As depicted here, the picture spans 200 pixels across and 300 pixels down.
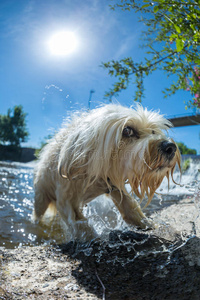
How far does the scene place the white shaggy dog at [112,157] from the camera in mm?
2350

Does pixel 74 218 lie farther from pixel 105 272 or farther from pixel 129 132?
pixel 129 132

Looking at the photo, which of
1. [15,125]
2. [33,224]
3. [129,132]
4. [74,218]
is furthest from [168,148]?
[15,125]

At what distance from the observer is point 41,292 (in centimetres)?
161

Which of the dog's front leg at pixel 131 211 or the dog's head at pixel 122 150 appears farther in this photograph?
the dog's front leg at pixel 131 211

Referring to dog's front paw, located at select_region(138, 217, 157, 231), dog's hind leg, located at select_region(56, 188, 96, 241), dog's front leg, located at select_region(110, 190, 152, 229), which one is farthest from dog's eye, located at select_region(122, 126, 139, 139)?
dog's front paw, located at select_region(138, 217, 157, 231)

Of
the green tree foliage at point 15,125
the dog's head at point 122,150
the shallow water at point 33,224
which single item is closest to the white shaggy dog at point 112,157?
the dog's head at point 122,150

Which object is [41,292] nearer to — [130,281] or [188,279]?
[130,281]

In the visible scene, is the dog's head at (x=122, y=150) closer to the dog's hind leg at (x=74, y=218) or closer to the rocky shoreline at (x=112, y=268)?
the dog's hind leg at (x=74, y=218)

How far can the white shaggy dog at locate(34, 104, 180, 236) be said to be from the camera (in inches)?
92.5

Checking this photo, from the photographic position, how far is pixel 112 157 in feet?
8.38

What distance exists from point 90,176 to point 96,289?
3.99ft

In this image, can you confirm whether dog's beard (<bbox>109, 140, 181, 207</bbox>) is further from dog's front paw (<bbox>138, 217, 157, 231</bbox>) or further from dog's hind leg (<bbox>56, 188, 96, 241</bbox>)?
dog's hind leg (<bbox>56, 188, 96, 241</bbox>)

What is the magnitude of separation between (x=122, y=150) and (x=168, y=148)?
47 cm

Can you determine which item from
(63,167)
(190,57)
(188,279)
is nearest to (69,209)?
→ (63,167)
